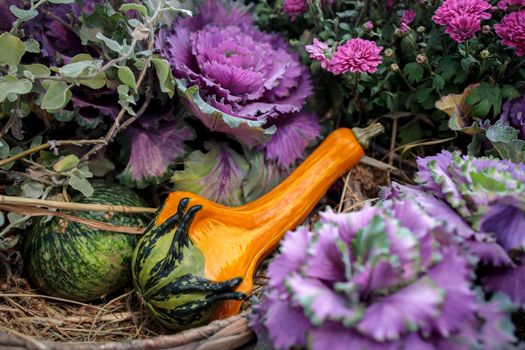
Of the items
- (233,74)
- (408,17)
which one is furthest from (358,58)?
(233,74)

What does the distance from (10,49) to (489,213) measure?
1.00m

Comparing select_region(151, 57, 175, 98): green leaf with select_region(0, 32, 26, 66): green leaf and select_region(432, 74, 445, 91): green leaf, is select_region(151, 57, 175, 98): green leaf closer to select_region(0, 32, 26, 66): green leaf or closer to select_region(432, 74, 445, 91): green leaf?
select_region(0, 32, 26, 66): green leaf

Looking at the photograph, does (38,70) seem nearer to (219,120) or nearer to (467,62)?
(219,120)

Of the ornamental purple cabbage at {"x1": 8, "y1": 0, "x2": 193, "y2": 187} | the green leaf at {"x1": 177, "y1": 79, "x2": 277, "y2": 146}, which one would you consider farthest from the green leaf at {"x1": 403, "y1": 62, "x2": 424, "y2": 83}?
the ornamental purple cabbage at {"x1": 8, "y1": 0, "x2": 193, "y2": 187}

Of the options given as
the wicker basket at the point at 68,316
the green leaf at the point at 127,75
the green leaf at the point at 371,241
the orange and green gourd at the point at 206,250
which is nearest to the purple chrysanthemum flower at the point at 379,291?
the green leaf at the point at 371,241

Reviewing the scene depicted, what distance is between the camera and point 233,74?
1.31 m

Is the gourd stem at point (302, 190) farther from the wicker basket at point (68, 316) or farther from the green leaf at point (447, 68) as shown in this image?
the green leaf at point (447, 68)

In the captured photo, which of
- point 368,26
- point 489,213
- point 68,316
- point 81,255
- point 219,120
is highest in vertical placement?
point 368,26

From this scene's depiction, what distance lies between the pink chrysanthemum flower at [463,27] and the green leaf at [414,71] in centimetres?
15

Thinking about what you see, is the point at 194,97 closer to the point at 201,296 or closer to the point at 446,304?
the point at 201,296

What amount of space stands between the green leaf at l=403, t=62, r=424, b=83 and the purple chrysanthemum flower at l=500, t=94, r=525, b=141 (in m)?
0.21

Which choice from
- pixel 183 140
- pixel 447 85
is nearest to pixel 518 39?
pixel 447 85

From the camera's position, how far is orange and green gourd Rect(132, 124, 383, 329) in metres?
1.13

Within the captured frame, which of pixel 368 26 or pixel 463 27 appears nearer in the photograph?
pixel 463 27
